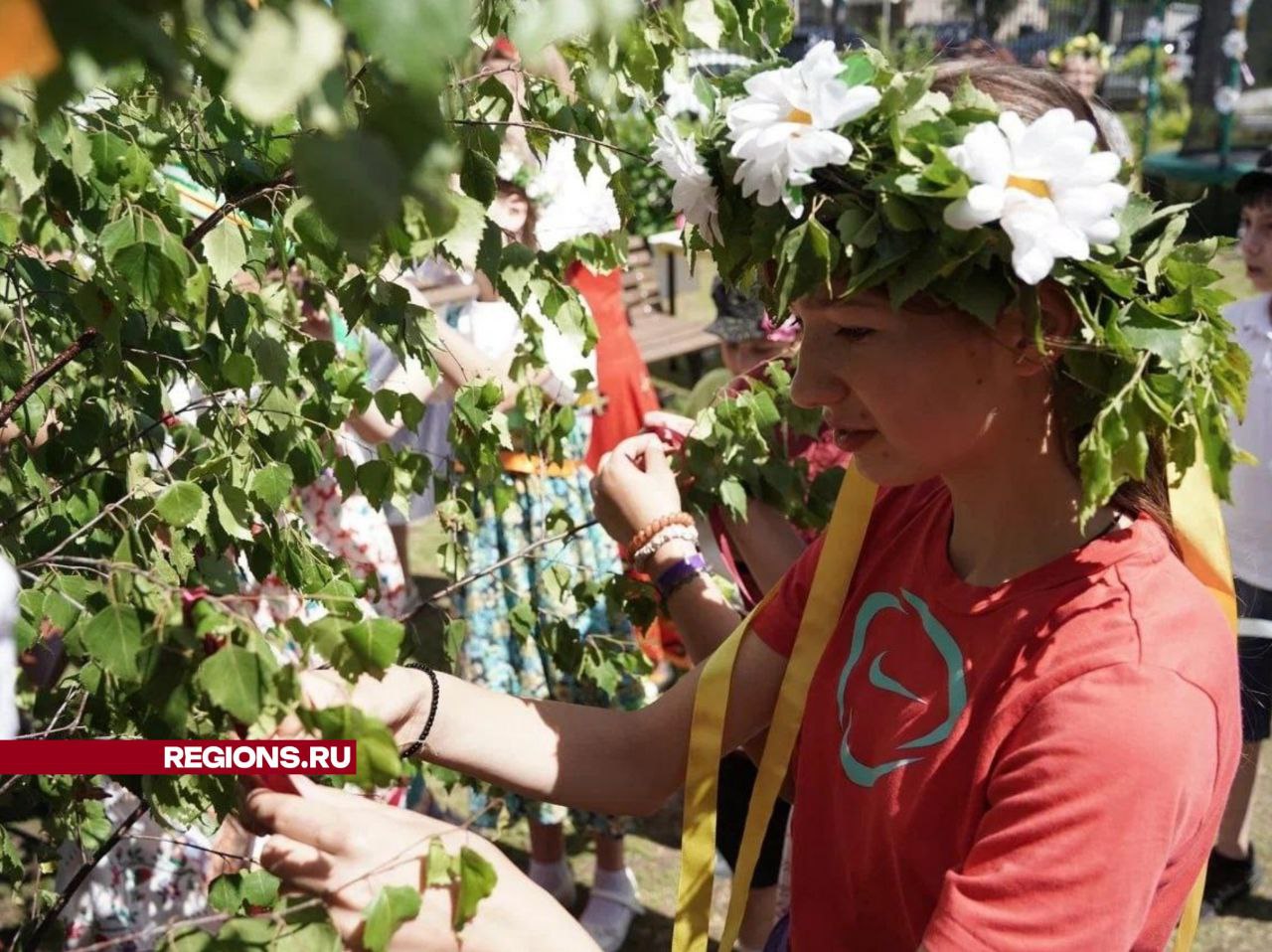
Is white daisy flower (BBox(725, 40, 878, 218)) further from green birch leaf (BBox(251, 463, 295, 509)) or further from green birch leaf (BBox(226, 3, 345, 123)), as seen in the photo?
green birch leaf (BBox(226, 3, 345, 123))

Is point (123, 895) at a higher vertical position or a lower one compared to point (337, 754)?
lower

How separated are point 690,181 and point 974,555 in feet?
1.69

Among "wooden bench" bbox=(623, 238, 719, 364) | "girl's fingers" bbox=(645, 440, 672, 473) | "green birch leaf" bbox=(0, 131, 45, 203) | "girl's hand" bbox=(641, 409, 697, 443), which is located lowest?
"wooden bench" bbox=(623, 238, 719, 364)

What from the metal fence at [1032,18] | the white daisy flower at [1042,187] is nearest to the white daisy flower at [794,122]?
the white daisy flower at [1042,187]

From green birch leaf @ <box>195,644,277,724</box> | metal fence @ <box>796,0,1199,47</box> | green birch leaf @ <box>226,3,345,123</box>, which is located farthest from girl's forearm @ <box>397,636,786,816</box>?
metal fence @ <box>796,0,1199,47</box>

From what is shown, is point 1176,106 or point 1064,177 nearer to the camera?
point 1064,177

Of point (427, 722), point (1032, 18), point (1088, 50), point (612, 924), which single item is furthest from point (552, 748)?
point (1032, 18)

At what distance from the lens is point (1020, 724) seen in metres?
1.24

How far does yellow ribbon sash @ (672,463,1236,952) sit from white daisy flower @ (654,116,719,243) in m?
0.37

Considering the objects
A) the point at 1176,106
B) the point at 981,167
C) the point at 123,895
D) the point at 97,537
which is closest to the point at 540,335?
the point at 97,537

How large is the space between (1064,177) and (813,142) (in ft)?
0.78

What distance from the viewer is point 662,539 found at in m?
1.92

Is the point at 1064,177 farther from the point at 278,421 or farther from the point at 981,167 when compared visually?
the point at 278,421

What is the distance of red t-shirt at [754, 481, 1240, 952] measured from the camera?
3.83 ft
